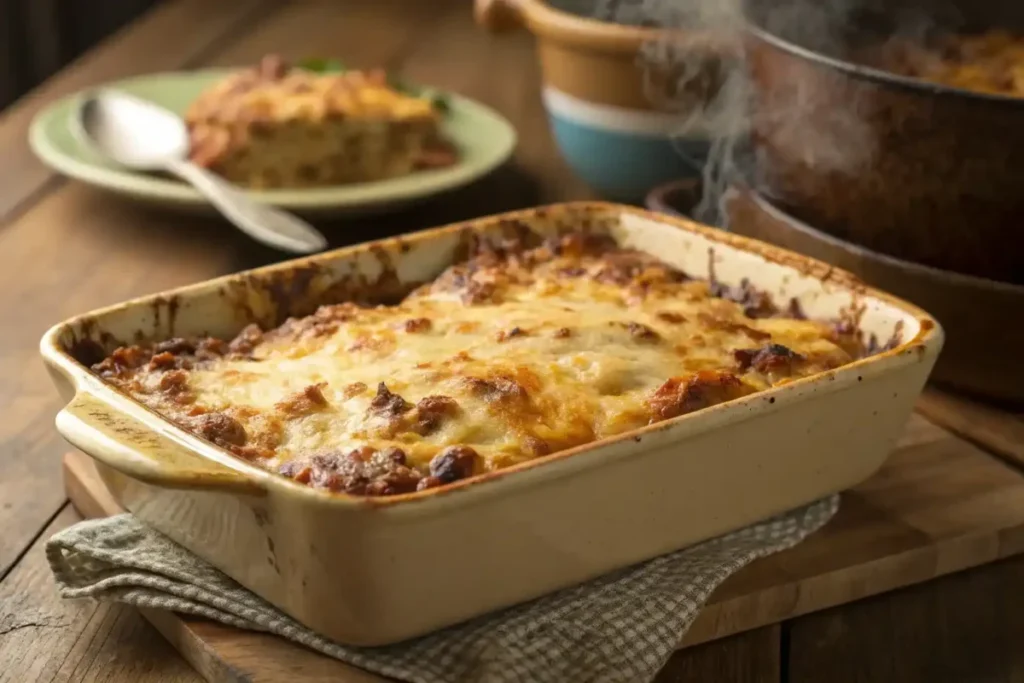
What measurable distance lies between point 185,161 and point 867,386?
3.54 ft

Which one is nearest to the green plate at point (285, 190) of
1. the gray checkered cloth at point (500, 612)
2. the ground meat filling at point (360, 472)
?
the gray checkered cloth at point (500, 612)

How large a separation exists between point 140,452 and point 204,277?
2.73 feet

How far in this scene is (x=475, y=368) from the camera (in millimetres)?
1035

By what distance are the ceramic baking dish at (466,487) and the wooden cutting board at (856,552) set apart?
0.04 meters

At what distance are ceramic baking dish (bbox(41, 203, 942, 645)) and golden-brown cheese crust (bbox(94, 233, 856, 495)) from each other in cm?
4

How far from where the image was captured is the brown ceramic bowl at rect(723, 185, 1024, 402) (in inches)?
49.9

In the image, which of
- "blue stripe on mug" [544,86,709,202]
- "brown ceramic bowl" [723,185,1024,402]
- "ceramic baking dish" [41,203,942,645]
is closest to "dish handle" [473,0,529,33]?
"blue stripe on mug" [544,86,709,202]

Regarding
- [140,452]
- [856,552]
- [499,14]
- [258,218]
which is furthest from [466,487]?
[499,14]

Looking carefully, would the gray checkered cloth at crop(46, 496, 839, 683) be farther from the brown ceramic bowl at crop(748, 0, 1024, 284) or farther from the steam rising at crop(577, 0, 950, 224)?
the steam rising at crop(577, 0, 950, 224)

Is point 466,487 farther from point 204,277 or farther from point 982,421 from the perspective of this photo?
point 204,277

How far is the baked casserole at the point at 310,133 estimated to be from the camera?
1.88 m

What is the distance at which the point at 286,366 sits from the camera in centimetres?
109

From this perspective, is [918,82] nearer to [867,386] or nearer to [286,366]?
[867,386]

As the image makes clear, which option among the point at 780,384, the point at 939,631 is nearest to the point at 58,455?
the point at 780,384
